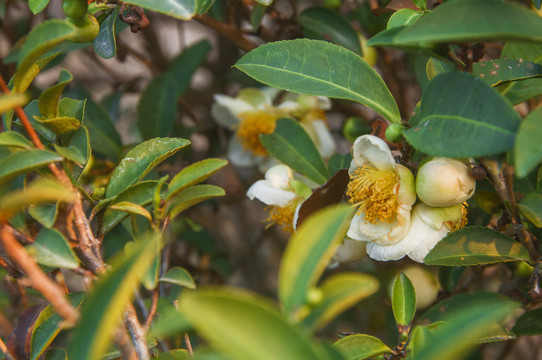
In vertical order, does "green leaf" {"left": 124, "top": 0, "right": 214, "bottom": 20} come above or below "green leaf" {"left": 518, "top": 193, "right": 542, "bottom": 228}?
above

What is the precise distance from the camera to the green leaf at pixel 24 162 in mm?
553

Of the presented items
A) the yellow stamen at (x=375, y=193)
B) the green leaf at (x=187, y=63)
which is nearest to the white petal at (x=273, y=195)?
the yellow stamen at (x=375, y=193)

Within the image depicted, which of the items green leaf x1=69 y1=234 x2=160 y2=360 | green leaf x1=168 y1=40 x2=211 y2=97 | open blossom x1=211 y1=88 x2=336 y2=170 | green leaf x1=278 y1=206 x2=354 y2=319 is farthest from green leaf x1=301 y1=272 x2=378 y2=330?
green leaf x1=168 y1=40 x2=211 y2=97

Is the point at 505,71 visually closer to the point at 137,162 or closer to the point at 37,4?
the point at 137,162

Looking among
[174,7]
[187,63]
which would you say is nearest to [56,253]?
[174,7]

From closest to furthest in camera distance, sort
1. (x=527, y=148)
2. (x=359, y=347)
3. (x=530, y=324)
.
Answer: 1. (x=527, y=148)
2. (x=359, y=347)
3. (x=530, y=324)

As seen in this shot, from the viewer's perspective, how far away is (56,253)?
61 centimetres

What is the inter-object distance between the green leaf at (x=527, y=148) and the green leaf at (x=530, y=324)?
474mm

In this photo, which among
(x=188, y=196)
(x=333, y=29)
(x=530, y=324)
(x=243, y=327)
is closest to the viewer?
(x=243, y=327)

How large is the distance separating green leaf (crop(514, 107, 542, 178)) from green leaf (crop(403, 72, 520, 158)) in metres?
0.02

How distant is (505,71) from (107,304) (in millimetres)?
571

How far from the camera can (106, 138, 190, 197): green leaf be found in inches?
29.1

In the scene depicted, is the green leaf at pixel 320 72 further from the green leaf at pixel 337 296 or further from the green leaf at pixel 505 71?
the green leaf at pixel 337 296

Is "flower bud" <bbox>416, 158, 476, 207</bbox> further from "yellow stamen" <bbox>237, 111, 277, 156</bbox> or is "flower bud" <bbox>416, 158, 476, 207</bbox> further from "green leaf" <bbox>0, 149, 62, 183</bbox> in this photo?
"yellow stamen" <bbox>237, 111, 277, 156</bbox>
